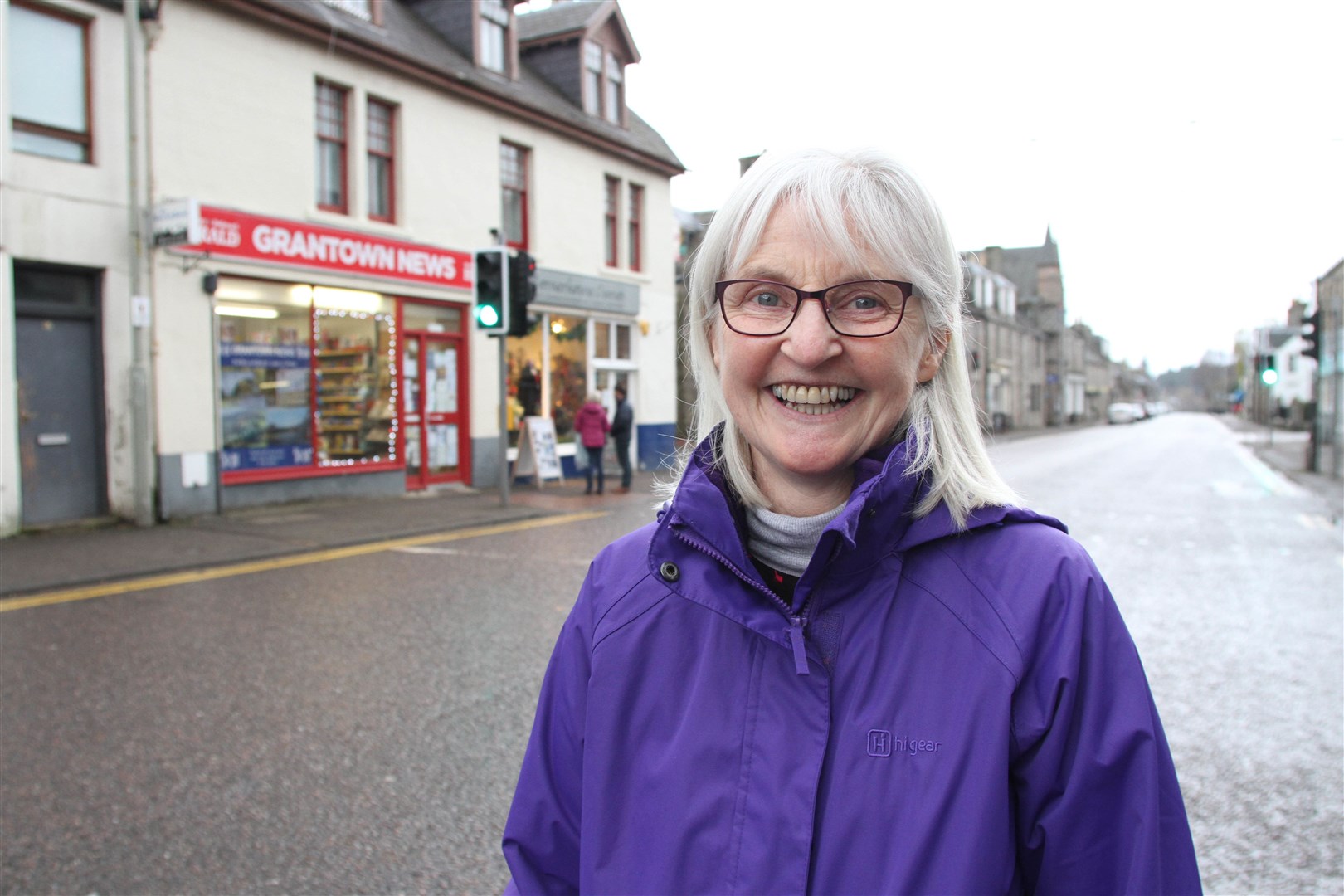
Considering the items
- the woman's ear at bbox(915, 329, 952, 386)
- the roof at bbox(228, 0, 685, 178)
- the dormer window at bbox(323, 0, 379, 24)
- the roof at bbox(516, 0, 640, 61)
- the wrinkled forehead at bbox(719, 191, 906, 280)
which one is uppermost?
the roof at bbox(516, 0, 640, 61)

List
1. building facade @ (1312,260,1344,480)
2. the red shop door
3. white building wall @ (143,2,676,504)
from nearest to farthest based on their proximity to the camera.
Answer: white building wall @ (143,2,676,504)
the red shop door
building facade @ (1312,260,1344,480)

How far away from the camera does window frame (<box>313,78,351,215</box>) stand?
14.6 meters

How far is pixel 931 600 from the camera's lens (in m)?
1.44

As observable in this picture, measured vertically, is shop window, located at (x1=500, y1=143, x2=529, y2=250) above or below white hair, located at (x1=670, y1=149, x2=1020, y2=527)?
above

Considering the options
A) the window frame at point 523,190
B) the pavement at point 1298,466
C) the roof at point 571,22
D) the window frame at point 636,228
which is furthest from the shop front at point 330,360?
the pavement at point 1298,466

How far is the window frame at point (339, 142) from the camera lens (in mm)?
14562

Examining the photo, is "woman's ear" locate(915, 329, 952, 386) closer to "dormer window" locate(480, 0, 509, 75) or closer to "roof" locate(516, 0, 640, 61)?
"dormer window" locate(480, 0, 509, 75)

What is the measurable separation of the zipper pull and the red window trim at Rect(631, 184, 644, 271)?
2072cm

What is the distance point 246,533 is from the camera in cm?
1129

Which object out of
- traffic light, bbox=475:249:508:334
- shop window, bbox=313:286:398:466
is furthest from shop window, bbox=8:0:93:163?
traffic light, bbox=475:249:508:334

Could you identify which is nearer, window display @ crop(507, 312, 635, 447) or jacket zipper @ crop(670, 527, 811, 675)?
jacket zipper @ crop(670, 527, 811, 675)

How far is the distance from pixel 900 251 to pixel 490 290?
41.4 feet

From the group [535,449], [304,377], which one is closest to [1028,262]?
[535,449]

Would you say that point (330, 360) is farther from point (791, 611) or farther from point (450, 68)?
point (791, 611)
